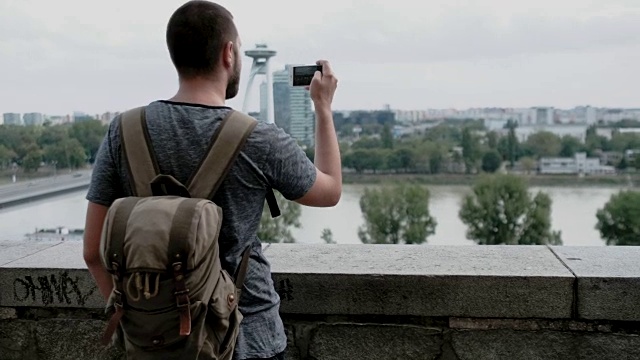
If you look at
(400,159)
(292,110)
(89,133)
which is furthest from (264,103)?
(400,159)

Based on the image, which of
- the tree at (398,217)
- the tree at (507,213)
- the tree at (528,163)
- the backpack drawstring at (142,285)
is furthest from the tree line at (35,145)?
the tree at (507,213)

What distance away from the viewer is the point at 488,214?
30375 millimetres

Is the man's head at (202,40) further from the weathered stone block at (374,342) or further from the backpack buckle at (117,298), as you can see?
the weathered stone block at (374,342)

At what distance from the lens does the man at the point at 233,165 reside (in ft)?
4.88

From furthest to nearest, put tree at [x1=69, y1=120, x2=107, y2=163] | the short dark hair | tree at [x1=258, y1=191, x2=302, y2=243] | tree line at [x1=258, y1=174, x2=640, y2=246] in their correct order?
tree line at [x1=258, y1=174, x2=640, y2=246], tree at [x1=258, y1=191, x2=302, y2=243], tree at [x1=69, y1=120, x2=107, y2=163], the short dark hair

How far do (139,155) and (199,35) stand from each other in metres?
0.26

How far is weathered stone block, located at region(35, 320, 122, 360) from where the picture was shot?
2.52 meters

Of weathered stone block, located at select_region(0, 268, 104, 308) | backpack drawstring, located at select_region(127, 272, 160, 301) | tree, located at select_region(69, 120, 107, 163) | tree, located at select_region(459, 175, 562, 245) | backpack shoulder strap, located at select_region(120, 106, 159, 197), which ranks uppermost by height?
backpack shoulder strap, located at select_region(120, 106, 159, 197)

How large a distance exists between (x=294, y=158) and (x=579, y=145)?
18875 mm

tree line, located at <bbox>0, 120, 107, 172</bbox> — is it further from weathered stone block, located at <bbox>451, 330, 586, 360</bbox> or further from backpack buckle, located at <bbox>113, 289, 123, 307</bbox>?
backpack buckle, located at <bbox>113, 289, 123, 307</bbox>

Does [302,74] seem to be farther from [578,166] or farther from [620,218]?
[620,218]

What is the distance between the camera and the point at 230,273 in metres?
1.55

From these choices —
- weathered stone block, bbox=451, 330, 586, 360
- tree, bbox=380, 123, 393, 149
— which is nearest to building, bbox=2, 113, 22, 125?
weathered stone block, bbox=451, 330, 586, 360

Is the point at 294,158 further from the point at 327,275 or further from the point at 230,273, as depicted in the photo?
the point at 327,275
